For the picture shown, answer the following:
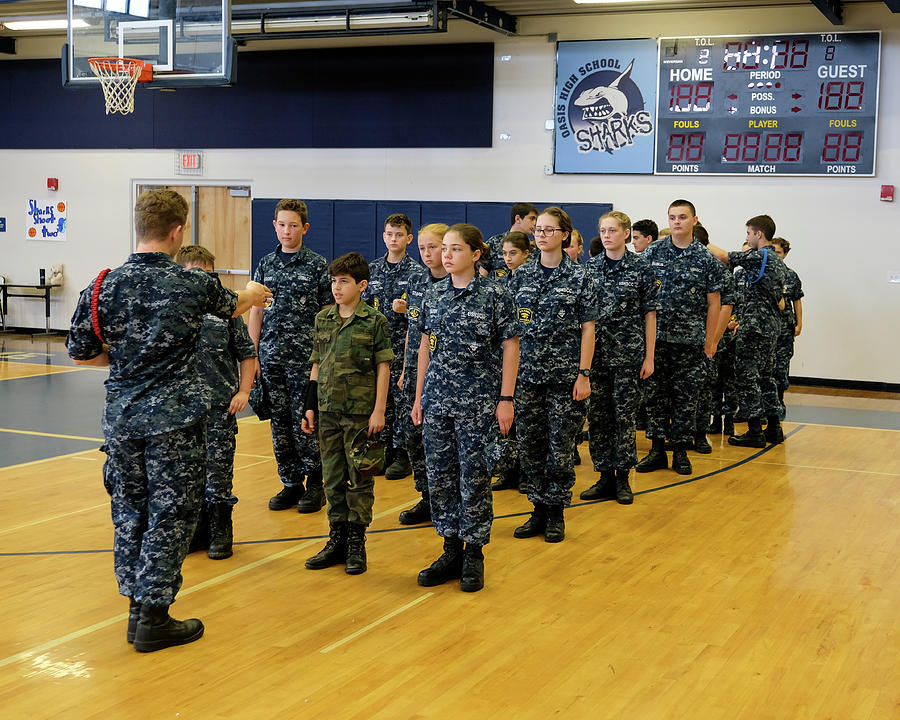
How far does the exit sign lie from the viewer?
15.6 m

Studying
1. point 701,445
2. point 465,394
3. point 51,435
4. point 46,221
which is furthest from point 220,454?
point 46,221

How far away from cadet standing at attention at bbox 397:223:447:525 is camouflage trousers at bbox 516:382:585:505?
573 millimetres

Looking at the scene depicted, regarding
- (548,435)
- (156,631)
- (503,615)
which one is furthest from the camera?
(548,435)

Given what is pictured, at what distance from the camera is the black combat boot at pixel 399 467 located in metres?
7.09

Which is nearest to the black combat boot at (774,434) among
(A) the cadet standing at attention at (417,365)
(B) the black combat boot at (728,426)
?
(B) the black combat boot at (728,426)

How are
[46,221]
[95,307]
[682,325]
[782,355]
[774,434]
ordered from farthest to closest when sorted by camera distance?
1. [46,221]
2. [782,355]
3. [774,434]
4. [682,325]
5. [95,307]

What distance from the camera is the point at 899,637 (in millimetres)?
4227

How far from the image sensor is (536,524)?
567cm

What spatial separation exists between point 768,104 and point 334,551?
9.22 metres

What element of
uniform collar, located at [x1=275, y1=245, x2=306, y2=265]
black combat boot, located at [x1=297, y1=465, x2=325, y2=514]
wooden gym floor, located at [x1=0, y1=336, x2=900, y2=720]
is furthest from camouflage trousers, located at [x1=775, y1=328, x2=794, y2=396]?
uniform collar, located at [x1=275, y1=245, x2=306, y2=265]

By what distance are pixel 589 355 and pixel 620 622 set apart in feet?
5.22

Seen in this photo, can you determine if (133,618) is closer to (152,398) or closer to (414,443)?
(152,398)

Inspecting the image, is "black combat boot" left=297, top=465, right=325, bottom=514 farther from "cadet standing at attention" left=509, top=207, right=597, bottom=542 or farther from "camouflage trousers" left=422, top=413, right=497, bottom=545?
"camouflage trousers" left=422, top=413, right=497, bottom=545

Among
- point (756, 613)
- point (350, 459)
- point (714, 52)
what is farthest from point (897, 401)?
point (350, 459)
